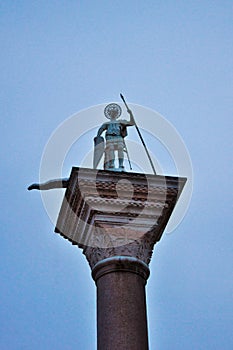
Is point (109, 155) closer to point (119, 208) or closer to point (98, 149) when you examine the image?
point (98, 149)

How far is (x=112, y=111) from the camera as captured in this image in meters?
10.2

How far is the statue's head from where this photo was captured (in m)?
10.2

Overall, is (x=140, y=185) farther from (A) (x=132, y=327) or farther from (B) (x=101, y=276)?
(A) (x=132, y=327)

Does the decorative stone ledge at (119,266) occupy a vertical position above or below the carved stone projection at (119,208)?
below

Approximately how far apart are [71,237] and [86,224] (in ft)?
1.96

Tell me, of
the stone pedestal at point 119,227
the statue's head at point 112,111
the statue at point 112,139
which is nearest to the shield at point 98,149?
the statue at point 112,139

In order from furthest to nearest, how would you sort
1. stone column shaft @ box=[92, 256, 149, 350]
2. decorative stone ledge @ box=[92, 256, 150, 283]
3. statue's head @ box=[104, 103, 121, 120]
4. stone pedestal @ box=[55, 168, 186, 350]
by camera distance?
1. statue's head @ box=[104, 103, 121, 120]
2. decorative stone ledge @ box=[92, 256, 150, 283]
3. stone pedestal @ box=[55, 168, 186, 350]
4. stone column shaft @ box=[92, 256, 149, 350]

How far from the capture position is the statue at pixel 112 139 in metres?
9.53

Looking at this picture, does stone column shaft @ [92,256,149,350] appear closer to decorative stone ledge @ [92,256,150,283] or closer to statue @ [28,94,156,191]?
decorative stone ledge @ [92,256,150,283]

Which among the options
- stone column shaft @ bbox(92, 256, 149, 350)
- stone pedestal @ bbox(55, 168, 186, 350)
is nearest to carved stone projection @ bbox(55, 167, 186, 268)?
stone pedestal @ bbox(55, 168, 186, 350)

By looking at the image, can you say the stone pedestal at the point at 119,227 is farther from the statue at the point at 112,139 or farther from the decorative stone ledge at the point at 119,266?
the statue at the point at 112,139

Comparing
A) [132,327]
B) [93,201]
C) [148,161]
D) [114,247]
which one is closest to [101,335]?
[132,327]

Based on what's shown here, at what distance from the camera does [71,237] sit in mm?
8961

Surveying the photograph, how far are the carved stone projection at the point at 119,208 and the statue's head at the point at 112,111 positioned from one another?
1.97m
